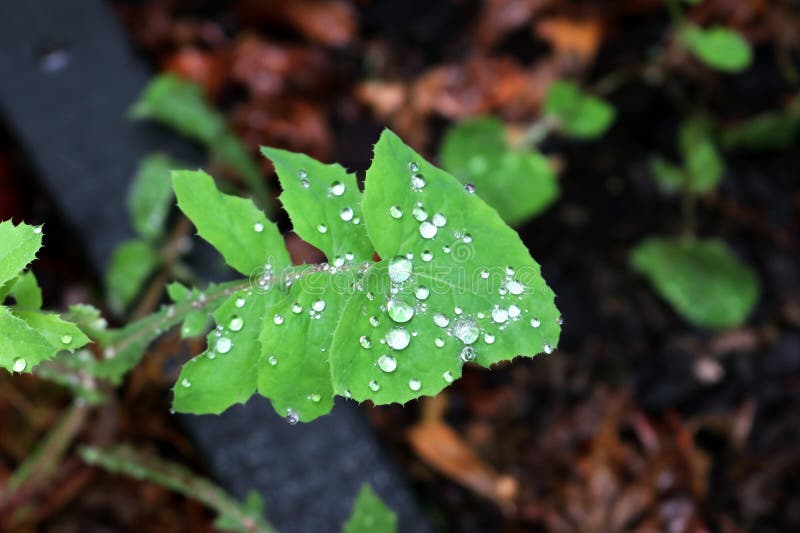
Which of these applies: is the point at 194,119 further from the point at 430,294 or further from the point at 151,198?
the point at 430,294

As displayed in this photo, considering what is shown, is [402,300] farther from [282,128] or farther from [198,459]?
[282,128]

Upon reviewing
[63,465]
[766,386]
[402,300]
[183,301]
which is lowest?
[766,386]

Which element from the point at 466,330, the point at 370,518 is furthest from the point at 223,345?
the point at 370,518

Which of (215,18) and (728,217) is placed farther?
(215,18)

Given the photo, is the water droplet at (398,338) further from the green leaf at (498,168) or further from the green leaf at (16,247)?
the green leaf at (498,168)

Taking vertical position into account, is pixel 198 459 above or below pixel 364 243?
below

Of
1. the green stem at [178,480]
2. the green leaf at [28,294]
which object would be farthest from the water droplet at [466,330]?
the green stem at [178,480]

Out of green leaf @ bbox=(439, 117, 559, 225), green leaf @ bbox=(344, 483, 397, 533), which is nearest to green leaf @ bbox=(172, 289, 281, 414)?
green leaf @ bbox=(344, 483, 397, 533)

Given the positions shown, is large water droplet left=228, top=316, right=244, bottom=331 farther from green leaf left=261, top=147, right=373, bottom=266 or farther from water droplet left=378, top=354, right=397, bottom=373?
water droplet left=378, top=354, right=397, bottom=373

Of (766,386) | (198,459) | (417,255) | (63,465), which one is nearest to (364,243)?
(417,255)
